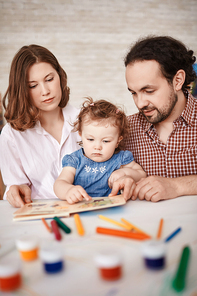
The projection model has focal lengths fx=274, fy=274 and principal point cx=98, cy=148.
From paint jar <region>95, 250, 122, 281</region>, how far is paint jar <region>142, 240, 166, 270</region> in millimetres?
58

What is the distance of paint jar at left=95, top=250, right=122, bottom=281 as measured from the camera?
510 millimetres

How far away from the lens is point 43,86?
1420 millimetres

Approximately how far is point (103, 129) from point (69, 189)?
1.05 feet

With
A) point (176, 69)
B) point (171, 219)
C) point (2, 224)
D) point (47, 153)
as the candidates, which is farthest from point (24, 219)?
point (176, 69)

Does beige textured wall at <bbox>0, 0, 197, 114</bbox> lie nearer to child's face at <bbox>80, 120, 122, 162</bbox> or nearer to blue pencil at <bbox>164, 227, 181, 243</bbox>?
child's face at <bbox>80, 120, 122, 162</bbox>

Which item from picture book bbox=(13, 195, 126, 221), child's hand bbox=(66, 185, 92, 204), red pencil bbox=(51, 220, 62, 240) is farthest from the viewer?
child's hand bbox=(66, 185, 92, 204)

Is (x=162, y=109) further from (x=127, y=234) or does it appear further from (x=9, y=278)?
(x=9, y=278)

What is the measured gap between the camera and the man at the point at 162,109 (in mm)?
1383

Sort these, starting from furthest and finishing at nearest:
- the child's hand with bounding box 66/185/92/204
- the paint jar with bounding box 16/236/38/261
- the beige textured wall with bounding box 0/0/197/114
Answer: the beige textured wall with bounding box 0/0/197/114
the child's hand with bounding box 66/185/92/204
the paint jar with bounding box 16/236/38/261

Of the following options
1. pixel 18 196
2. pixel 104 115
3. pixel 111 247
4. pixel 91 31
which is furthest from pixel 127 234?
pixel 91 31

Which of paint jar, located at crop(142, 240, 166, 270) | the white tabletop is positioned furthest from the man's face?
paint jar, located at crop(142, 240, 166, 270)

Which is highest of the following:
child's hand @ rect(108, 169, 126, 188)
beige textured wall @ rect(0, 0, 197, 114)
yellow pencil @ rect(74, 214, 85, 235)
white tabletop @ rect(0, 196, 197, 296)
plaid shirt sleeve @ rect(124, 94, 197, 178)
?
beige textured wall @ rect(0, 0, 197, 114)

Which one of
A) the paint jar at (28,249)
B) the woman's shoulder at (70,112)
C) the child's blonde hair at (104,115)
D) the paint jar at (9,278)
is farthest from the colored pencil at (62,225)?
the woman's shoulder at (70,112)

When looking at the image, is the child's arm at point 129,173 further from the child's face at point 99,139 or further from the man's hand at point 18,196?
the man's hand at point 18,196
